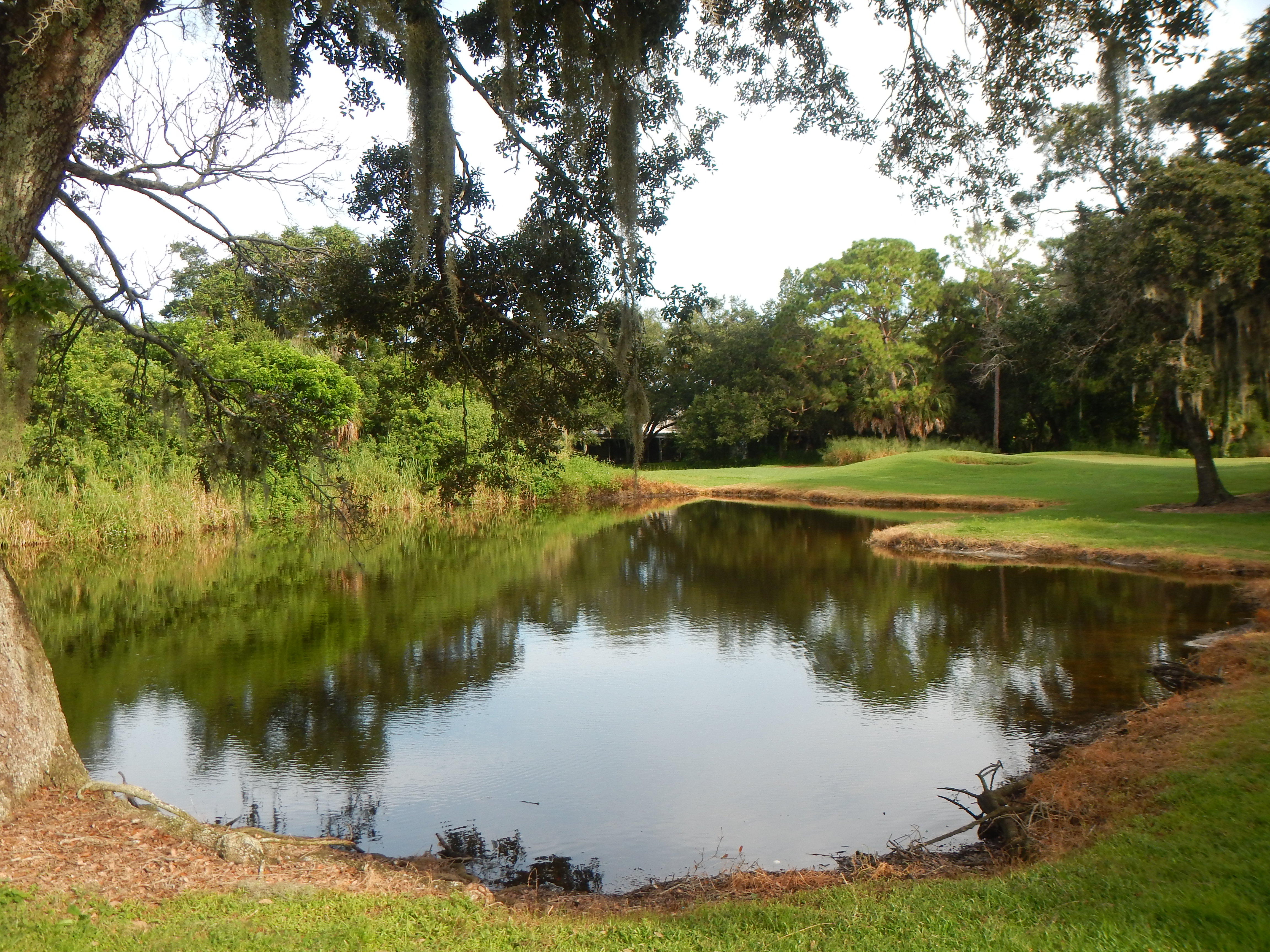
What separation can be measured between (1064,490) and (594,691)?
1850cm

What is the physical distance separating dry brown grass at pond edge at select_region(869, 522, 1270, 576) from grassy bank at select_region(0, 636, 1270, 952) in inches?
396

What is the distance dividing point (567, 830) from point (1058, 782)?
3262mm

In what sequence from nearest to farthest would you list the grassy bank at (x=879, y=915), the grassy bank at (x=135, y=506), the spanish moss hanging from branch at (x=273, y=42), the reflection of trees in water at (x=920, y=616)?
the grassy bank at (x=879, y=915) → the spanish moss hanging from branch at (x=273, y=42) → the reflection of trees in water at (x=920, y=616) → the grassy bank at (x=135, y=506)

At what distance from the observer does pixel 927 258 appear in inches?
1734

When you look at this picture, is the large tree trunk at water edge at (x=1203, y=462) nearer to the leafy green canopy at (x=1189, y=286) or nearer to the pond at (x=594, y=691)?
the leafy green canopy at (x=1189, y=286)

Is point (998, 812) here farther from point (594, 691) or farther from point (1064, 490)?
point (1064, 490)

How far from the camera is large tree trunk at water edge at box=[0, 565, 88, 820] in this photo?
495 centimetres

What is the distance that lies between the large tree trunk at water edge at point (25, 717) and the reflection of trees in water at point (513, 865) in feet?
7.51

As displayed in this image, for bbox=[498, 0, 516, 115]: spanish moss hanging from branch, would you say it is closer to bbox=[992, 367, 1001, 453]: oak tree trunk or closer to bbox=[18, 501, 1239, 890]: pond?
bbox=[18, 501, 1239, 890]: pond

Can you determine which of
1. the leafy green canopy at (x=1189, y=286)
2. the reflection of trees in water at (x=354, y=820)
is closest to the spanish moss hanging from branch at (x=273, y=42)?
the reflection of trees in water at (x=354, y=820)

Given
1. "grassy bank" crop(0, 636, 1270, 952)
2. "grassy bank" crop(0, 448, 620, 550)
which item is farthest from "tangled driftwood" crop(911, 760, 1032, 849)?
"grassy bank" crop(0, 448, 620, 550)

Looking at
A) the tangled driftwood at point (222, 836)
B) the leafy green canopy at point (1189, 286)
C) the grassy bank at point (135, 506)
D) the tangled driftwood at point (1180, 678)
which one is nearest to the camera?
the tangled driftwood at point (222, 836)

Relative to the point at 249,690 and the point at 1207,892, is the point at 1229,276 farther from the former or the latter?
the point at 249,690

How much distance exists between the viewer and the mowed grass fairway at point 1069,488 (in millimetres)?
15469
